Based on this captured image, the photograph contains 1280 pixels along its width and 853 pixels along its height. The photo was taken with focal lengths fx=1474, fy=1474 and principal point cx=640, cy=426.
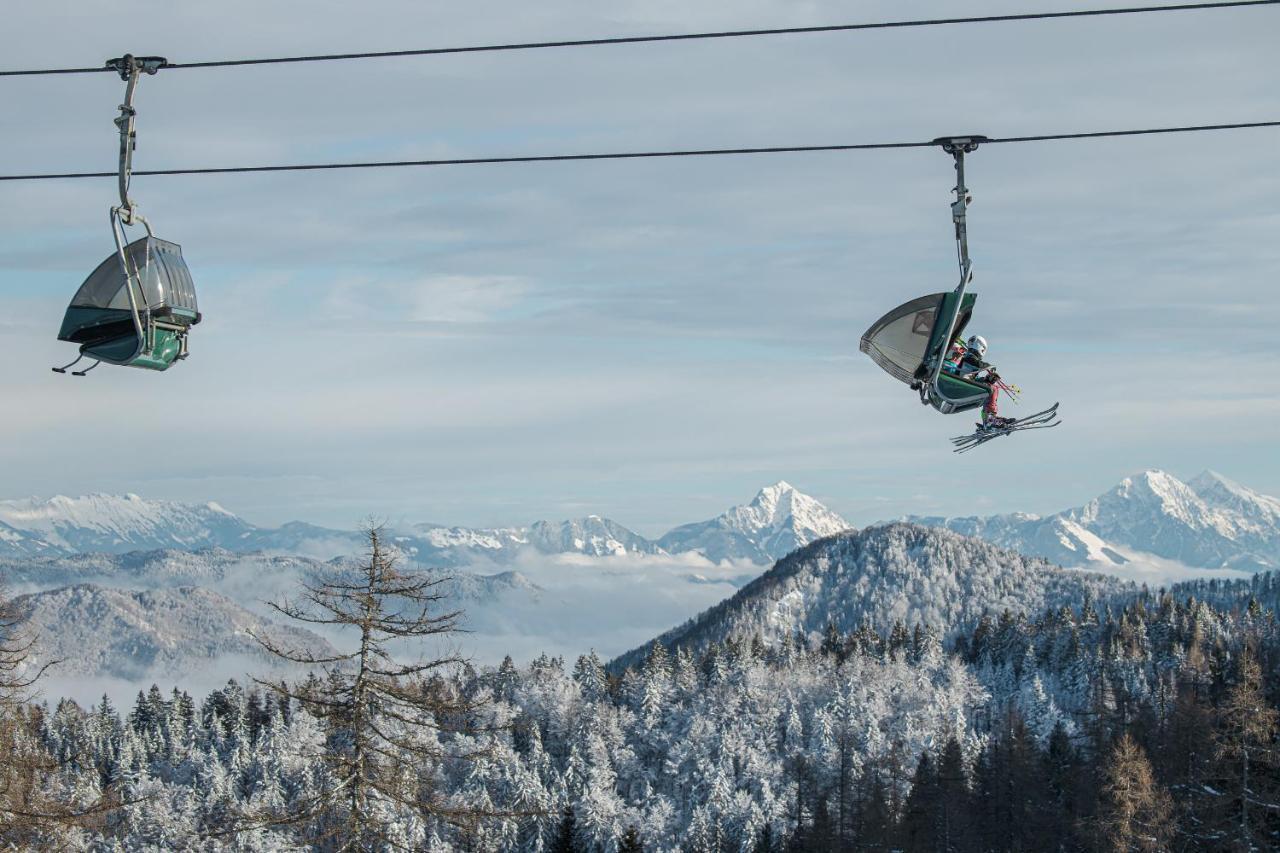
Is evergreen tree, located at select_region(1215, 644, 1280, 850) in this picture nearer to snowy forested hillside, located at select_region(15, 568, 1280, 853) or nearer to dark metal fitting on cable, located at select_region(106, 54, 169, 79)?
snowy forested hillside, located at select_region(15, 568, 1280, 853)

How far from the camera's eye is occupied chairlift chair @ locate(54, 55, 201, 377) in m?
18.2

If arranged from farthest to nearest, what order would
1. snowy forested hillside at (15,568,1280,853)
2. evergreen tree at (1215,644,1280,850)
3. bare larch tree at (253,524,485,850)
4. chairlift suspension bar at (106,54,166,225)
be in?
snowy forested hillside at (15,568,1280,853), evergreen tree at (1215,644,1280,850), bare larch tree at (253,524,485,850), chairlift suspension bar at (106,54,166,225)

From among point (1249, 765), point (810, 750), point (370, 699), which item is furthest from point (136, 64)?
point (810, 750)

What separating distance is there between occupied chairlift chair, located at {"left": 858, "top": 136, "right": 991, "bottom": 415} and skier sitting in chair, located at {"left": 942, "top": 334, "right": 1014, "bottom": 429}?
106 millimetres

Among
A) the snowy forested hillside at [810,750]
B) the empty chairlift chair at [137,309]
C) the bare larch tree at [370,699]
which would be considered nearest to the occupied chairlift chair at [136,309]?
the empty chairlift chair at [137,309]

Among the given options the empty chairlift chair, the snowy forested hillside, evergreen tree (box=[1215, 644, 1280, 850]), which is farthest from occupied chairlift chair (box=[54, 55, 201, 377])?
evergreen tree (box=[1215, 644, 1280, 850])

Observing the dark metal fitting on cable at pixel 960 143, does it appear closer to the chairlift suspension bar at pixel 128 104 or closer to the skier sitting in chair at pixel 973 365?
the skier sitting in chair at pixel 973 365

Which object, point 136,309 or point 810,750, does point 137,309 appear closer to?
point 136,309

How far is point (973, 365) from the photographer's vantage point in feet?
65.2

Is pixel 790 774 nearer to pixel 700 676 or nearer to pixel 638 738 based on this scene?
pixel 638 738

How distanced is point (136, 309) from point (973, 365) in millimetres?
10833

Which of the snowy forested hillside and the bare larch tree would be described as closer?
the bare larch tree

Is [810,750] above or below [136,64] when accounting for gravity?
below

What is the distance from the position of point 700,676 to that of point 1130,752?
121m
